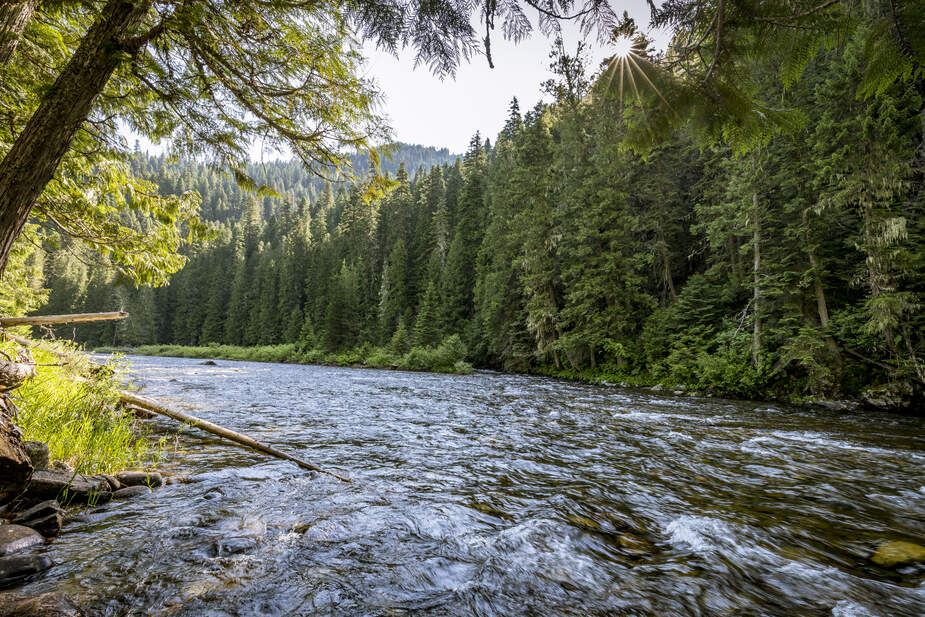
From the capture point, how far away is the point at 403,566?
2744mm

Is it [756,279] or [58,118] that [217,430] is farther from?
[756,279]

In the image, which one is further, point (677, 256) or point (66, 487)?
point (677, 256)

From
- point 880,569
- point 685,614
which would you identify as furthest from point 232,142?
point 880,569

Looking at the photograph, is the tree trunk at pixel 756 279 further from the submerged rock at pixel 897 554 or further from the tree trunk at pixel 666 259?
the submerged rock at pixel 897 554

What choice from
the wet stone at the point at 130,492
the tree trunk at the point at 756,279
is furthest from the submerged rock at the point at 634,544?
the tree trunk at the point at 756,279

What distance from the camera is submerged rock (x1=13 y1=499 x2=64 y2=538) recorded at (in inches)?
109

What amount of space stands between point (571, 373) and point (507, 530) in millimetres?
20155

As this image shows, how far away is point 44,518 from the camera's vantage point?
9.23ft

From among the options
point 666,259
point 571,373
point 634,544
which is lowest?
point 634,544

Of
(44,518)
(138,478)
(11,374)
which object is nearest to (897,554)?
(44,518)

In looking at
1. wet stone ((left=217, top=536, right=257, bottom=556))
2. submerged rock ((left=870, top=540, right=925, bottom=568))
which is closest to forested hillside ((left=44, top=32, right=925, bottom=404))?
wet stone ((left=217, top=536, right=257, bottom=556))

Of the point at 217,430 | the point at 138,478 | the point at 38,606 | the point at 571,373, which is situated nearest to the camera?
the point at 38,606

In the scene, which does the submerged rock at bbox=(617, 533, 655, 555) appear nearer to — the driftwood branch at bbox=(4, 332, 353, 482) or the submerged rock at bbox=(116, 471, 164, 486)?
the driftwood branch at bbox=(4, 332, 353, 482)

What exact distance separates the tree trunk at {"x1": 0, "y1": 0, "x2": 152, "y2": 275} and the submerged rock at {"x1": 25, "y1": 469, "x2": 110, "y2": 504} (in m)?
1.80
